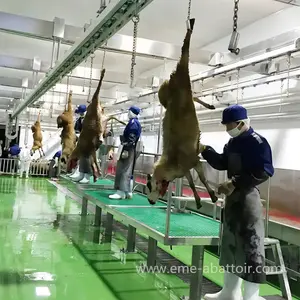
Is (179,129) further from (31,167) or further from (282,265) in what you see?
(31,167)

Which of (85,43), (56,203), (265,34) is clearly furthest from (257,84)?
(56,203)

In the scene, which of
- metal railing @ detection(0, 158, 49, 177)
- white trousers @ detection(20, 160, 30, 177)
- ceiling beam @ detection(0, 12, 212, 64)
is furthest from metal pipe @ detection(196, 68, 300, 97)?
metal railing @ detection(0, 158, 49, 177)

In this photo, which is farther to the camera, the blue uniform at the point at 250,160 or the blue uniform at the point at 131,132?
the blue uniform at the point at 131,132

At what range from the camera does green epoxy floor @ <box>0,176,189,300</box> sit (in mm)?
3283

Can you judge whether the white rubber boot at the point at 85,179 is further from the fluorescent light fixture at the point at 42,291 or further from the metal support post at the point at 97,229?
the fluorescent light fixture at the point at 42,291

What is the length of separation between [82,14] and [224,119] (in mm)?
3970

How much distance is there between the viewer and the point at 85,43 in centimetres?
395

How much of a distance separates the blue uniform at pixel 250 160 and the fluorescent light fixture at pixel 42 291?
1879 mm

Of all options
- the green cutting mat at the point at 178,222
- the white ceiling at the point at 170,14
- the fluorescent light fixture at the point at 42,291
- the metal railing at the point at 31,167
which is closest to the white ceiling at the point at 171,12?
the white ceiling at the point at 170,14

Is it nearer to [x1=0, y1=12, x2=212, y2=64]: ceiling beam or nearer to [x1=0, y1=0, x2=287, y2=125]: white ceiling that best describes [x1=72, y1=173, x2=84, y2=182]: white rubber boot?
[x1=0, y1=12, x2=212, y2=64]: ceiling beam

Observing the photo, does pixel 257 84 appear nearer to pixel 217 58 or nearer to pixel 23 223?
pixel 217 58

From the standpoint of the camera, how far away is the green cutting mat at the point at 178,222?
290cm

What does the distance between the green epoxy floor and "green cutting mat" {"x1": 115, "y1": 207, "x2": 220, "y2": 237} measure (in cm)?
67

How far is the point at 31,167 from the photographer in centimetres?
1384
